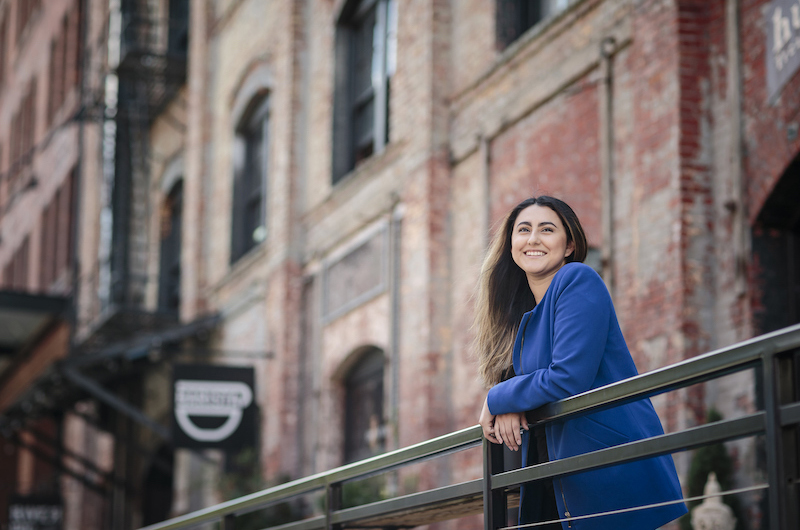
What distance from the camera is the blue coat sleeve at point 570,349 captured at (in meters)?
3.16

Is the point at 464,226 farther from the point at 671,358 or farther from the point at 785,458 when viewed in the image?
the point at 785,458

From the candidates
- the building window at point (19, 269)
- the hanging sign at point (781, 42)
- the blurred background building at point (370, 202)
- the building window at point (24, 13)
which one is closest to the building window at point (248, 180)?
the blurred background building at point (370, 202)

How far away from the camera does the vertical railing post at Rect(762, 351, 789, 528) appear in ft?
7.96

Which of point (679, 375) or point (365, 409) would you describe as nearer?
point (679, 375)

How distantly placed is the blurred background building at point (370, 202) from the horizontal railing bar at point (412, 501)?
2.24 feet

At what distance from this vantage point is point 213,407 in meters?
13.3

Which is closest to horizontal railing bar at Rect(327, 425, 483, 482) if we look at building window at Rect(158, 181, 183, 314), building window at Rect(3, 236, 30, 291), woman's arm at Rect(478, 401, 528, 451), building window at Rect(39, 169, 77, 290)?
woman's arm at Rect(478, 401, 528, 451)

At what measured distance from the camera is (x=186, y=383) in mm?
12953

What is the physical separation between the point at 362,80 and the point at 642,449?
11.4 m

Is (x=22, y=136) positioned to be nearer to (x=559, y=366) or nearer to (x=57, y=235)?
(x=57, y=235)

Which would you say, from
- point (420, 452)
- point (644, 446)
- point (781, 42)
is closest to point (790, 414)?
point (644, 446)

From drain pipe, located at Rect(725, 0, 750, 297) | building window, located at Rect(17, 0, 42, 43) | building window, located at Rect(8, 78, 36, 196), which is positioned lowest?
drain pipe, located at Rect(725, 0, 750, 297)

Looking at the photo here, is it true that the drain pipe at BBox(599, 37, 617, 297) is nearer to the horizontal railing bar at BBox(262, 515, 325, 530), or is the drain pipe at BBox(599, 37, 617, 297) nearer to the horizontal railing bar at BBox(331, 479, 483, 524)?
the horizontal railing bar at BBox(262, 515, 325, 530)

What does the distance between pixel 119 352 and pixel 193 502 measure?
2511mm
